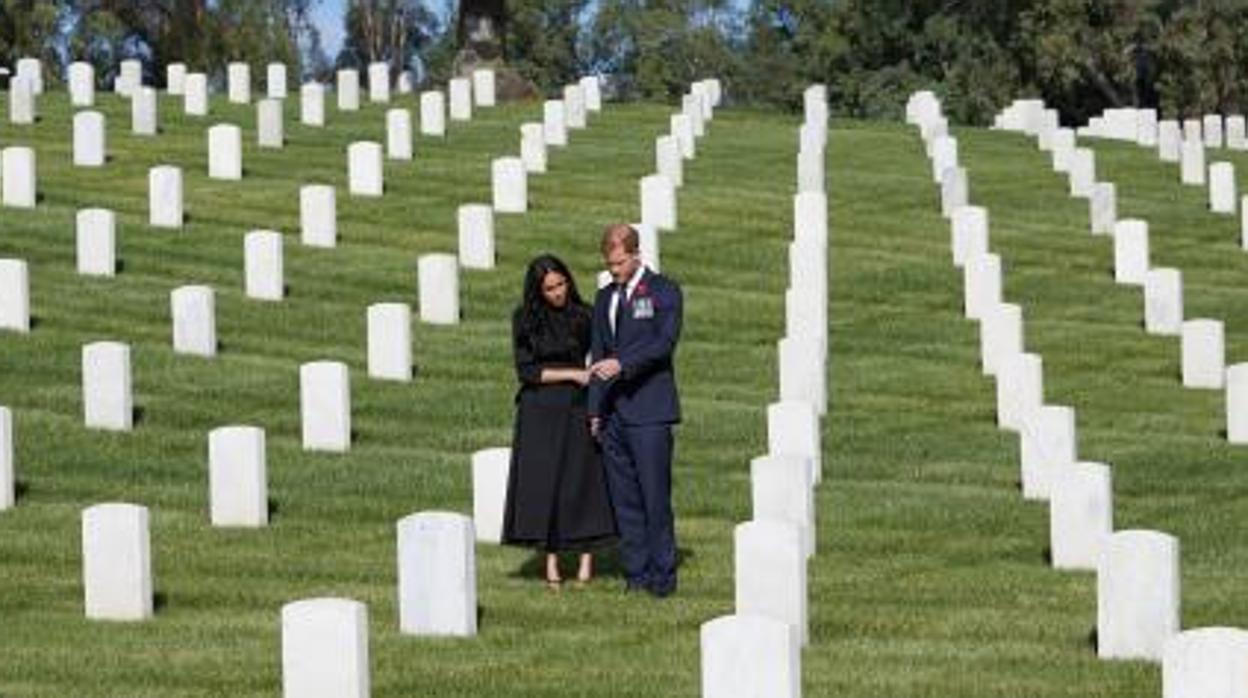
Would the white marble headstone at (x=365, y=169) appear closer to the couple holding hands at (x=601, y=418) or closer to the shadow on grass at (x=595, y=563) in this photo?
the shadow on grass at (x=595, y=563)

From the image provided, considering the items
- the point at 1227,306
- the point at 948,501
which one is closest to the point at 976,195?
the point at 1227,306

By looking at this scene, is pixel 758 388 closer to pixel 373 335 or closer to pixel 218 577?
pixel 373 335

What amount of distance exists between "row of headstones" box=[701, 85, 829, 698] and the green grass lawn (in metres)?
0.35

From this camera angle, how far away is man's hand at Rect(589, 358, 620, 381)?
741 inches

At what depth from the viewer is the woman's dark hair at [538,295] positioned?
19.3 metres

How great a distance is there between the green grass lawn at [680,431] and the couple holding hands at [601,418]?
35 cm

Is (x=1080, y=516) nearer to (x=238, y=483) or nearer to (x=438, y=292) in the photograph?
(x=238, y=483)

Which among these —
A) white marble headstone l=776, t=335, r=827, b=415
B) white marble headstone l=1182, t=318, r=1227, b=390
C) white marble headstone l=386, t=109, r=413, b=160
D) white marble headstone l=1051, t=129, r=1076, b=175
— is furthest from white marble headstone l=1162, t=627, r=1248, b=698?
white marble headstone l=1051, t=129, r=1076, b=175

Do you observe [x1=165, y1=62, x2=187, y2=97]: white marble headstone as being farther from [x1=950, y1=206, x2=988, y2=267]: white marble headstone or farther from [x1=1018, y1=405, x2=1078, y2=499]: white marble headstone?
[x1=1018, y1=405, x2=1078, y2=499]: white marble headstone

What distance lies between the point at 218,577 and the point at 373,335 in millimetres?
9091

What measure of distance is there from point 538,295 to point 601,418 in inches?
32.2

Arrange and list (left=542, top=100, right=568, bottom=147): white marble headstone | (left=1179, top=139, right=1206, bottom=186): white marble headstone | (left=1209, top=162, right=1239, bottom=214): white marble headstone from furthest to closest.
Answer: (left=1179, top=139, right=1206, bottom=186): white marble headstone → (left=542, top=100, right=568, bottom=147): white marble headstone → (left=1209, top=162, right=1239, bottom=214): white marble headstone

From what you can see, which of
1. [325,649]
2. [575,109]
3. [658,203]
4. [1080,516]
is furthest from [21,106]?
[325,649]

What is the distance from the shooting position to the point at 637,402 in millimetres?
19016
